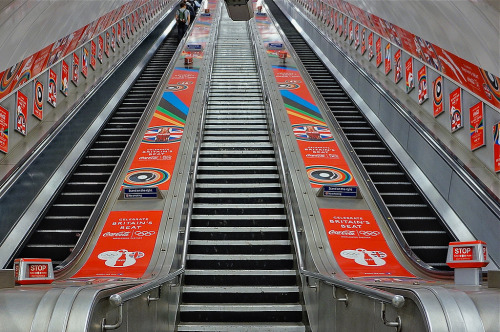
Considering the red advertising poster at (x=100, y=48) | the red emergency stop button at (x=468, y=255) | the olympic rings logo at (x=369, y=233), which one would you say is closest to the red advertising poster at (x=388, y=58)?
the olympic rings logo at (x=369, y=233)

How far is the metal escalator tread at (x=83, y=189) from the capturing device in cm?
739

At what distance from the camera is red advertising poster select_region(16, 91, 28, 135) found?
8.68 meters

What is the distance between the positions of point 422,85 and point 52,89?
620 centimetres

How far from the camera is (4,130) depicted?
8.14 meters

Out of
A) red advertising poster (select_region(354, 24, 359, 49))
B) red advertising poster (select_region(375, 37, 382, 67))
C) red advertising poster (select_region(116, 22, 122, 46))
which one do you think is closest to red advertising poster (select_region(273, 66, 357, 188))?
red advertising poster (select_region(375, 37, 382, 67))

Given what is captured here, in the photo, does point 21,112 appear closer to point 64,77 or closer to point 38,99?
point 38,99

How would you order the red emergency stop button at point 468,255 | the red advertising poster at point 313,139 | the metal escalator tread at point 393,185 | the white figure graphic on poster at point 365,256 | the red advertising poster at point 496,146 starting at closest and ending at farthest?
Answer: the red emergency stop button at point 468,255 → the white figure graphic on poster at point 365,256 → the red advertising poster at point 496,146 → the metal escalator tread at point 393,185 → the red advertising poster at point 313,139

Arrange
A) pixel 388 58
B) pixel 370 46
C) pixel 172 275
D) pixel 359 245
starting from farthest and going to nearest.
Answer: pixel 370 46 → pixel 388 58 → pixel 359 245 → pixel 172 275

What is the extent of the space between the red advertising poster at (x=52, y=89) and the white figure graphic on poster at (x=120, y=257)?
411 centimetres

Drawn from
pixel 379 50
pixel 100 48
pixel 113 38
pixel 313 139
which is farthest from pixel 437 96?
pixel 113 38

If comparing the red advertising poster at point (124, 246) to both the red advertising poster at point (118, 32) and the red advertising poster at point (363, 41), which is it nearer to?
the red advertising poster at point (363, 41)

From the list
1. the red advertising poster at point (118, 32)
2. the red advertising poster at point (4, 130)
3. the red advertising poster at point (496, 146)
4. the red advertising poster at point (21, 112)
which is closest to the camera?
the red advertising poster at point (496, 146)

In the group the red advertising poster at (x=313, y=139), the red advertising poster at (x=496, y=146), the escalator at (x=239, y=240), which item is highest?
the red advertising poster at (x=496, y=146)

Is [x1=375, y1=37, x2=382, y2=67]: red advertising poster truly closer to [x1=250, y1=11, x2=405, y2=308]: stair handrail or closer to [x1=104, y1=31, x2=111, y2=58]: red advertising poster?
[x1=250, y1=11, x2=405, y2=308]: stair handrail
